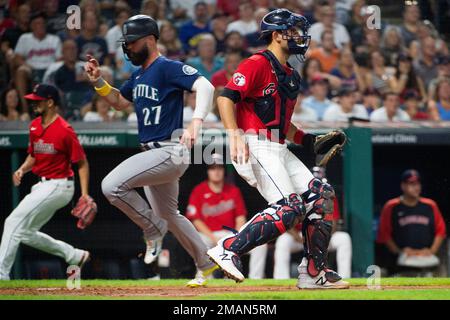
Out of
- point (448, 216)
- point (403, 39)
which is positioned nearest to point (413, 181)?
point (448, 216)

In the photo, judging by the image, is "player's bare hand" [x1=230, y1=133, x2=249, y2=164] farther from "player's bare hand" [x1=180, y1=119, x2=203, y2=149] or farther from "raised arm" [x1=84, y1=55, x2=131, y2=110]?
"raised arm" [x1=84, y1=55, x2=131, y2=110]

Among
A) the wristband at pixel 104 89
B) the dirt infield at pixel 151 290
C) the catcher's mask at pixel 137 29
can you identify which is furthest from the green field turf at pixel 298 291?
the catcher's mask at pixel 137 29

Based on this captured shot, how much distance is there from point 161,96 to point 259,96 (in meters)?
0.81

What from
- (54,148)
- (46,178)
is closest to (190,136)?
(54,148)

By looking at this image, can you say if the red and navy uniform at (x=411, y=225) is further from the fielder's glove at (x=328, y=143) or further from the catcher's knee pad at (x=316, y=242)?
the catcher's knee pad at (x=316, y=242)

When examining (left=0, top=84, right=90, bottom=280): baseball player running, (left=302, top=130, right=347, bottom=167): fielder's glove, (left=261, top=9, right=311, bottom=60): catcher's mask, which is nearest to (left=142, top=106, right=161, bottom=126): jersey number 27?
(left=261, top=9, right=311, bottom=60): catcher's mask

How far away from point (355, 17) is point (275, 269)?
3.93 meters

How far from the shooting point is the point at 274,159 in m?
6.10

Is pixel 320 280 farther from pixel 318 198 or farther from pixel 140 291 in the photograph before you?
A: pixel 140 291

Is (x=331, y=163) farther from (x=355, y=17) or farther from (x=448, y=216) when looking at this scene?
(x=355, y=17)

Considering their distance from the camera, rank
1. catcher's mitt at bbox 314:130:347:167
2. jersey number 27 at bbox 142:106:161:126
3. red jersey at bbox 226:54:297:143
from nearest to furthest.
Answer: red jersey at bbox 226:54:297:143
catcher's mitt at bbox 314:130:347:167
jersey number 27 at bbox 142:106:161:126

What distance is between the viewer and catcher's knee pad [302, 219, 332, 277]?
20.5ft

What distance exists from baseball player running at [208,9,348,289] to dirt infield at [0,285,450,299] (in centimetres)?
38

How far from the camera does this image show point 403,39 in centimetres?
1199
